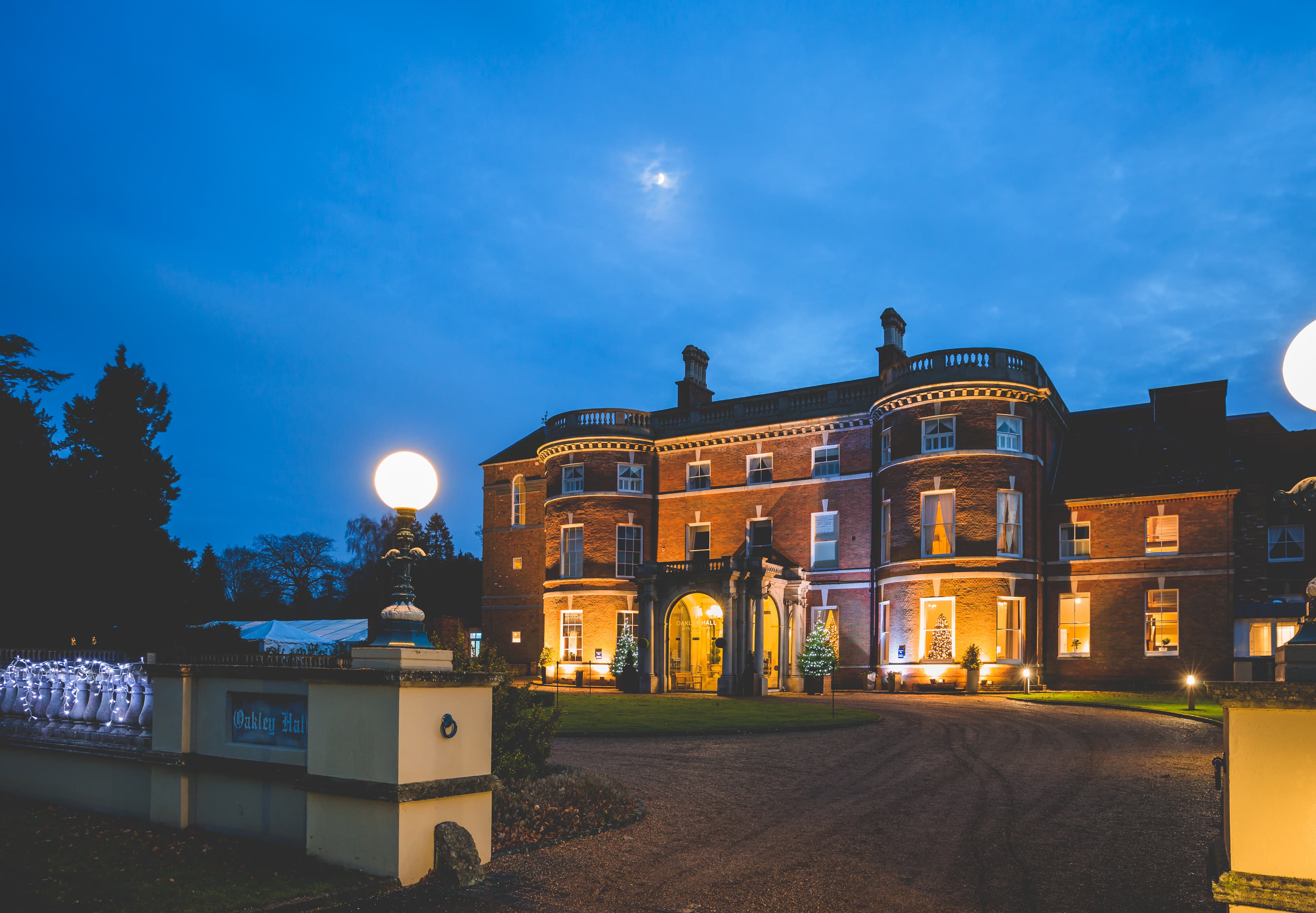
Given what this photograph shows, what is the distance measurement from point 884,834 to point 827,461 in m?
29.8

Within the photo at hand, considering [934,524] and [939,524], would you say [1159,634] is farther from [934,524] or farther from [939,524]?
[934,524]

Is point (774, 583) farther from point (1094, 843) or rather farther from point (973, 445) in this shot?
point (1094, 843)

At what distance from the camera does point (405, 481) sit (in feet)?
24.8

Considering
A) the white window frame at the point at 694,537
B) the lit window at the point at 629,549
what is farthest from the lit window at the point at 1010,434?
the lit window at the point at 629,549

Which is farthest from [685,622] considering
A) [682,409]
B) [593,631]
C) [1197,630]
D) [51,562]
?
[51,562]

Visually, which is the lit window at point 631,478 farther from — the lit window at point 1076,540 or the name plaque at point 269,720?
the name plaque at point 269,720

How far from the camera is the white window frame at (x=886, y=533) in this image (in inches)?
1362

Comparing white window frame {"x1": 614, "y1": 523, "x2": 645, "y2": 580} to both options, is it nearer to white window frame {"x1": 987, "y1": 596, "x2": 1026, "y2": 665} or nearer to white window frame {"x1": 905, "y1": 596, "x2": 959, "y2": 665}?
white window frame {"x1": 905, "y1": 596, "x2": 959, "y2": 665}

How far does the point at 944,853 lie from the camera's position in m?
7.90

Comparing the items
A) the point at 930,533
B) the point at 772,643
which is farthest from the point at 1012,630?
the point at 772,643

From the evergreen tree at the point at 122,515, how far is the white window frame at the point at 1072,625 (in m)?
29.2

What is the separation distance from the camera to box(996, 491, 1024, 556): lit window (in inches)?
1272

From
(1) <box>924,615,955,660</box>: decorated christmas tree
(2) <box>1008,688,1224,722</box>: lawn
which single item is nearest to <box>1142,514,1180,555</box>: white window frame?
(2) <box>1008,688,1224,722</box>: lawn

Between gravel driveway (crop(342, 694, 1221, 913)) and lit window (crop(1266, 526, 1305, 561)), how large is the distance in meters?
18.9
